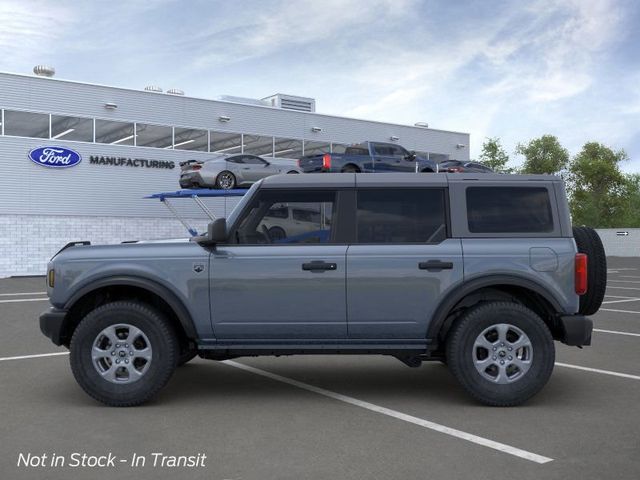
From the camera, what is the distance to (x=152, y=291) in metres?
5.89

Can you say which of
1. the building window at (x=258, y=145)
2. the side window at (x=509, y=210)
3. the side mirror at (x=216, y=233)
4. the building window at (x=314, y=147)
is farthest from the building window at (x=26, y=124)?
the side window at (x=509, y=210)

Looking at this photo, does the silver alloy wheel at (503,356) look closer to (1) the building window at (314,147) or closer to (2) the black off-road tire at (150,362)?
(2) the black off-road tire at (150,362)

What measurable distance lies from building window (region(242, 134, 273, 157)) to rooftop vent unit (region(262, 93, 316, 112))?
8.78 ft

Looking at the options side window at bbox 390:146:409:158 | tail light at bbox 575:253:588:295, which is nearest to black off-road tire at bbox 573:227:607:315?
tail light at bbox 575:253:588:295

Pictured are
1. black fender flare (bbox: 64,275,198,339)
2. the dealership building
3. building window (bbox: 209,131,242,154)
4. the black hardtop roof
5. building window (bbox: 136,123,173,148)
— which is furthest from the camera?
building window (bbox: 209,131,242,154)

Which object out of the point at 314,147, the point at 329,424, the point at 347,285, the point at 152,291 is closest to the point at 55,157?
the point at 314,147

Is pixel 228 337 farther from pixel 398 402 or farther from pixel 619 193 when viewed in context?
pixel 619 193

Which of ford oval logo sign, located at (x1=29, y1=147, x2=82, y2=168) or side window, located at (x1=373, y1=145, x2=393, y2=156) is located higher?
ford oval logo sign, located at (x1=29, y1=147, x2=82, y2=168)

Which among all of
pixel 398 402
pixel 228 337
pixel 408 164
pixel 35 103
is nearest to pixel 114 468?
pixel 228 337

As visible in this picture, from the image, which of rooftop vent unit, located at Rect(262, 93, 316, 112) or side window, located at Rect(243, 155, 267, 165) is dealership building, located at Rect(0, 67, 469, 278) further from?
side window, located at Rect(243, 155, 267, 165)

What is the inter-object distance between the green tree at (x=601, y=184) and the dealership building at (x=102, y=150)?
48.2 metres

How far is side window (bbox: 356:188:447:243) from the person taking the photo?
6004 millimetres

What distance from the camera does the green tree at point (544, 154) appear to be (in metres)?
74.2

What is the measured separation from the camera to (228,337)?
19.5 feet
